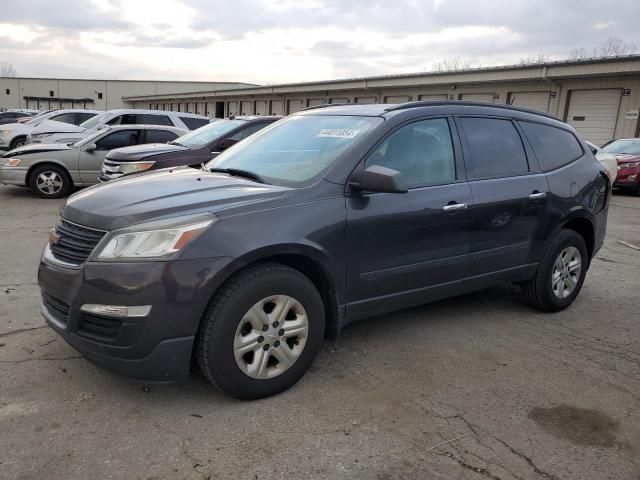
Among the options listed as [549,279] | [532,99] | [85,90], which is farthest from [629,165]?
[85,90]

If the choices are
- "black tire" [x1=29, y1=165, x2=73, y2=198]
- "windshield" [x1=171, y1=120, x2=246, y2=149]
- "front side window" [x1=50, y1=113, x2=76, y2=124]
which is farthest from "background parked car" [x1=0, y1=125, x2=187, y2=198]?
"front side window" [x1=50, y1=113, x2=76, y2=124]

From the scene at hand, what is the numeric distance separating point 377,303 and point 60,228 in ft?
6.79

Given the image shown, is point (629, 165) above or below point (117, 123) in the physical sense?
below

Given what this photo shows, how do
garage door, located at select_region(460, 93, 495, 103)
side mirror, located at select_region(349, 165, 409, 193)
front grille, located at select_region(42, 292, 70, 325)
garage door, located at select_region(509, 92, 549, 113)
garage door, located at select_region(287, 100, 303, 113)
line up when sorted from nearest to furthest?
front grille, located at select_region(42, 292, 70, 325) < side mirror, located at select_region(349, 165, 409, 193) < garage door, located at select_region(509, 92, 549, 113) < garage door, located at select_region(460, 93, 495, 103) < garage door, located at select_region(287, 100, 303, 113)

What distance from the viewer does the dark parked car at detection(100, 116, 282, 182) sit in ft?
27.9

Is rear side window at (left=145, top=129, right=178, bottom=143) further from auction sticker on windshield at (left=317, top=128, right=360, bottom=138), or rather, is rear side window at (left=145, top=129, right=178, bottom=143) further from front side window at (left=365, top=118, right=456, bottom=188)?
front side window at (left=365, top=118, right=456, bottom=188)

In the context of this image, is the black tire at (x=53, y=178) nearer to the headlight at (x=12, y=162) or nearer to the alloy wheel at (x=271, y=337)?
the headlight at (x=12, y=162)

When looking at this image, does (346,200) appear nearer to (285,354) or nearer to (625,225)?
(285,354)

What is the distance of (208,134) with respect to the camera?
31.2 ft

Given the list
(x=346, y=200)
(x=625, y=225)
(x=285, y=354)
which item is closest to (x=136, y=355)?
(x=285, y=354)

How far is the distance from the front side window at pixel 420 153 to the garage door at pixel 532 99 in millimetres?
19660

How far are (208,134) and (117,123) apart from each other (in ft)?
22.3

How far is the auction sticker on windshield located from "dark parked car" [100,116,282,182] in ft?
14.4

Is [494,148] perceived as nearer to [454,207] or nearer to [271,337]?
[454,207]
